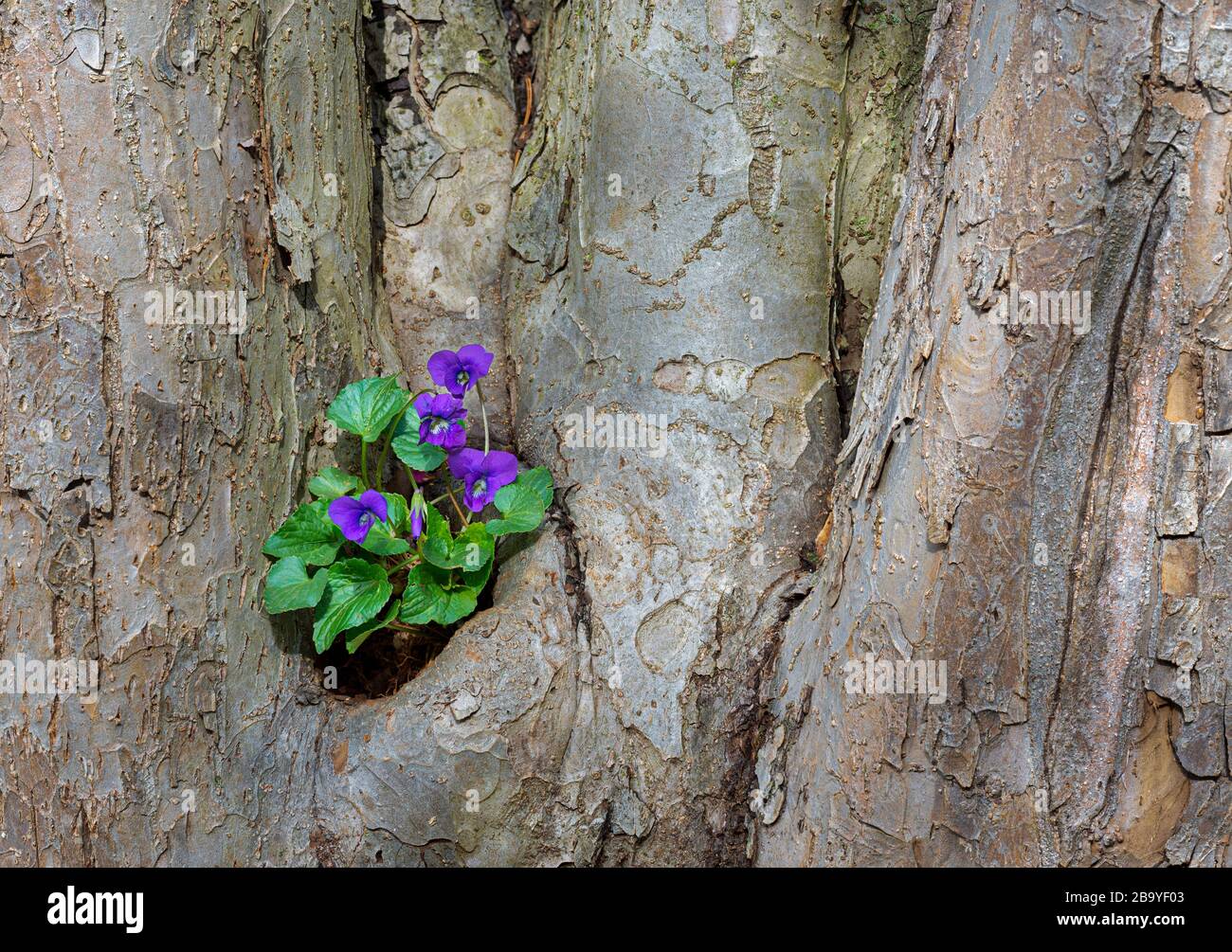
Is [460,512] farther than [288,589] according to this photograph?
Yes

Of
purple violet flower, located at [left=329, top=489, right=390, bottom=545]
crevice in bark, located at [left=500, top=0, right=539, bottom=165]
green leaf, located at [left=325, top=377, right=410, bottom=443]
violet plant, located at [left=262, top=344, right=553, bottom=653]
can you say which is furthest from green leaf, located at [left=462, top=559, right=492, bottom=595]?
crevice in bark, located at [left=500, top=0, right=539, bottom=165]

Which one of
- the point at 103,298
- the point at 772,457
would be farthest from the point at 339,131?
the point at 772,457

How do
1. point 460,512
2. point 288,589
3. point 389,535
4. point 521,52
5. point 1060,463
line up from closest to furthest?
point 1060,463, point 288,589, point 389,535, point 460,512, point 521,52

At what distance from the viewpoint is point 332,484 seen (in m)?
2.41

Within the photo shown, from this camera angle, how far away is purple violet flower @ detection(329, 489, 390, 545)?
2324 mm

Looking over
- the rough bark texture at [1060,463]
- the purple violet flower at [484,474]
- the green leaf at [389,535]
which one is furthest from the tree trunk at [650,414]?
the green leaf at [389,535]

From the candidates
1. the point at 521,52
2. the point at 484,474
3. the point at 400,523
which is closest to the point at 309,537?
the point at 400,523

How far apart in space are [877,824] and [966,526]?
25.8 inches

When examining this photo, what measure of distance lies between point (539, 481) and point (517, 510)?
0.35ft

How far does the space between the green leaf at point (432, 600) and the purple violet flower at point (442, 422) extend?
315mm

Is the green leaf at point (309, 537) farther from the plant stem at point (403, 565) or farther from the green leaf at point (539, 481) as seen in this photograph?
the green leaf at point (539, 481)

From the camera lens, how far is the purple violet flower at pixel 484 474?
2512 mm

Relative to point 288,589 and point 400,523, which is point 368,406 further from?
point 288,589

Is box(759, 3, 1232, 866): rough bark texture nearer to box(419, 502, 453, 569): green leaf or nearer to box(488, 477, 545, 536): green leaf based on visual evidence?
box(488, 477, 545, 536): green leaf
